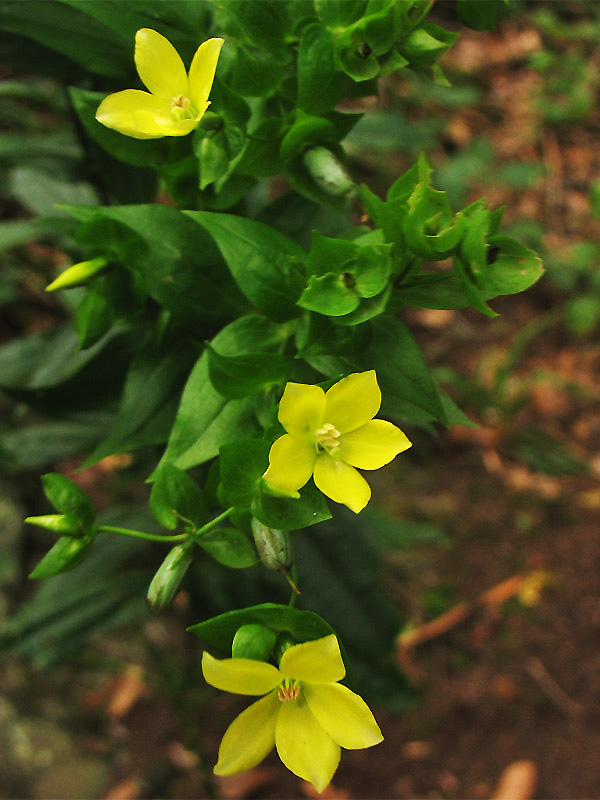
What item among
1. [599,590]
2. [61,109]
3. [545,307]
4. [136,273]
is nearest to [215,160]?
[136,273]

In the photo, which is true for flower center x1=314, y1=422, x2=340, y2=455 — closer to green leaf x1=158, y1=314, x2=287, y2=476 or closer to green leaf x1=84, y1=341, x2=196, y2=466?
green leaf x1=158, y1=314, x2=287, y2=476

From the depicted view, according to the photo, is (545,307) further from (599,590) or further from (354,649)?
(354,649)

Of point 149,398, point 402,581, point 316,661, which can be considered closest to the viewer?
point 316,661

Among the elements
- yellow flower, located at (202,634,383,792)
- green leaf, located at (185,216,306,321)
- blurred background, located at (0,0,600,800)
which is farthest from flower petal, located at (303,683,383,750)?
blurred background, located at (0,0,600,800)

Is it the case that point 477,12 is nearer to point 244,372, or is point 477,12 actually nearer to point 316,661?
point 244,372

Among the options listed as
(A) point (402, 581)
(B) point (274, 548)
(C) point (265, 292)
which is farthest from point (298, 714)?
(A) point (402, 581)

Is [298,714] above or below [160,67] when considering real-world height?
below
